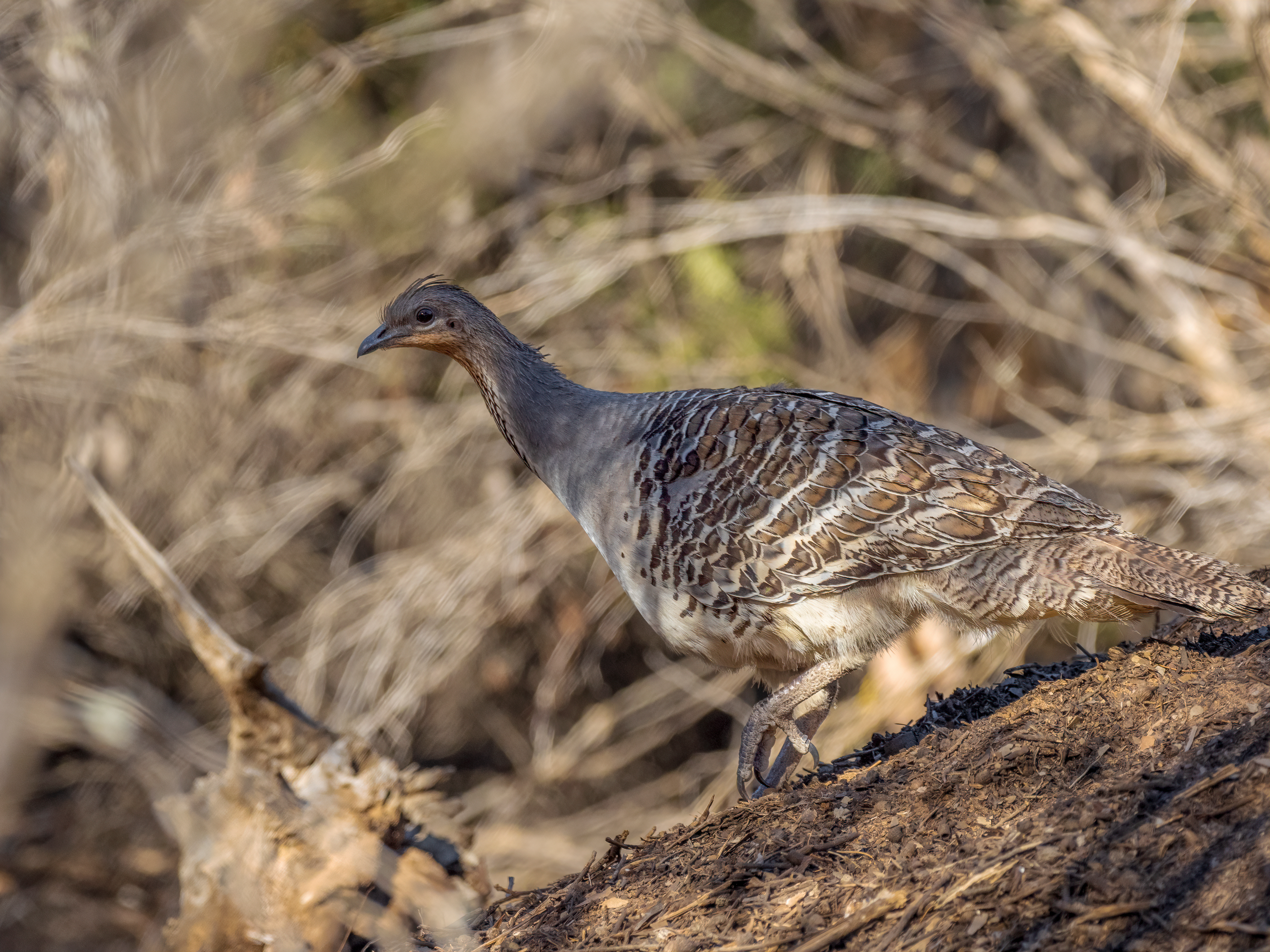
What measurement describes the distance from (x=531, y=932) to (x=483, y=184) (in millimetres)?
7285

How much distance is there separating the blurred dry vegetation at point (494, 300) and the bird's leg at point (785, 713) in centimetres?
403

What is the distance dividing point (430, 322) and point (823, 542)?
85.9 inches

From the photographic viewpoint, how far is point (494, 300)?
862cm

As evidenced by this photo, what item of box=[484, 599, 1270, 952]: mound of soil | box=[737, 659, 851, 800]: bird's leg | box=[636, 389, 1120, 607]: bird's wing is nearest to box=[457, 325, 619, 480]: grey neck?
box=[636, 389, 1120, 607]: bird's wing

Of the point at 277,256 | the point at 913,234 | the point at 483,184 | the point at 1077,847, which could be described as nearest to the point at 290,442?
the point at 277,256

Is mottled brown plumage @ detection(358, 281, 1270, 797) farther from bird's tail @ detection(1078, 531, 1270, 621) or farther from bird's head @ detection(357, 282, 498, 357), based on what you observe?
bird's head @ detection(357, 282, 498, 357)

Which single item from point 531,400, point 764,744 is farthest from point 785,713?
point 531,400

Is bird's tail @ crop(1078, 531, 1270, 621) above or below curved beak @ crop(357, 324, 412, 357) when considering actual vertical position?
below

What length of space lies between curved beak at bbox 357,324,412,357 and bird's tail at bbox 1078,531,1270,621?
3.05m

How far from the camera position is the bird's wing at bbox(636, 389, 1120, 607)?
403cm

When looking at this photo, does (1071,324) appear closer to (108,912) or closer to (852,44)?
(852,44)

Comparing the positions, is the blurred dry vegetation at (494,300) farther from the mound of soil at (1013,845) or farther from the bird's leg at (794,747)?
the mound of soil at (1013,845)

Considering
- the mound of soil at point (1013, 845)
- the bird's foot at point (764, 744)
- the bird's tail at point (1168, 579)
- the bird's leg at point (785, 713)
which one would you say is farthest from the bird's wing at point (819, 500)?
the mound of soil at point (1013, 845)

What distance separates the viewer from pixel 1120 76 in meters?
7.82
